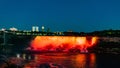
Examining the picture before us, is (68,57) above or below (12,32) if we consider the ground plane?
below

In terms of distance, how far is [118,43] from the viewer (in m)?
19.1

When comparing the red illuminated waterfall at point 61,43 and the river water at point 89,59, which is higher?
the red illuminated waterfall at point 61,43

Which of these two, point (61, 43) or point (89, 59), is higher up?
point (61, 43)

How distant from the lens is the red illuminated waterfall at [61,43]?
19625 millimetres

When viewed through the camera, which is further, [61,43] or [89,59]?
[89,59]

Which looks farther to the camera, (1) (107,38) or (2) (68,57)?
(2) (68,57)

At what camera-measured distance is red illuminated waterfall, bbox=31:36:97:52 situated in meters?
19.6

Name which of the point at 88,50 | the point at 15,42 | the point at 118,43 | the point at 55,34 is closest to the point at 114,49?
the point at 118,43

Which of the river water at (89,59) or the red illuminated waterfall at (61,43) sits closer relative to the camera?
the red illuminated waterfall at (61,43)

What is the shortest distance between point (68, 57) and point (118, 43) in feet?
12.5

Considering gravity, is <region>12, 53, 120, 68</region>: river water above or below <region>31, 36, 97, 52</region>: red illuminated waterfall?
below

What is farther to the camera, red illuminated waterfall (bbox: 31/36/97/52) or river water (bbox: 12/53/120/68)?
river water (bbox: 12/53/120/68)

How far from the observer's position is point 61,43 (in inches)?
782

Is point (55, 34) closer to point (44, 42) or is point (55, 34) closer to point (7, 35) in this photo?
point (44, 42)
